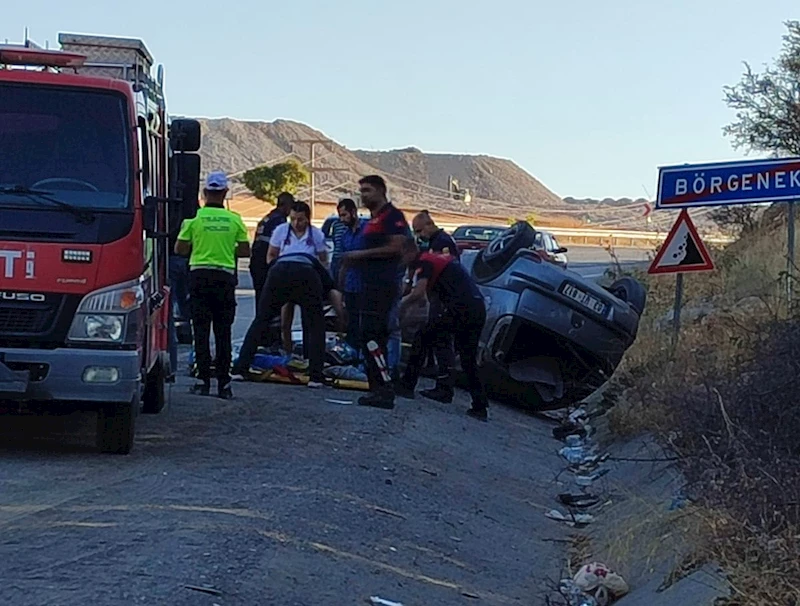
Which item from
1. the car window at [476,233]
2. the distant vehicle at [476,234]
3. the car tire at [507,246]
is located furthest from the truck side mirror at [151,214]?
the car window at [476,233]

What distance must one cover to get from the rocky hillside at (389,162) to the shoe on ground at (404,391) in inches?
5234

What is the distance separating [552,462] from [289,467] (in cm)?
395

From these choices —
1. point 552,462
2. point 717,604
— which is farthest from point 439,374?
point 717,604

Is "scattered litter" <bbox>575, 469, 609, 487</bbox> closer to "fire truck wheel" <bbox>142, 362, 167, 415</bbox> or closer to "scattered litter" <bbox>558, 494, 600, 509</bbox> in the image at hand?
"scattered litter" <bbox>558, 494, 600, 509</bbox>

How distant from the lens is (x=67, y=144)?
8984 mm

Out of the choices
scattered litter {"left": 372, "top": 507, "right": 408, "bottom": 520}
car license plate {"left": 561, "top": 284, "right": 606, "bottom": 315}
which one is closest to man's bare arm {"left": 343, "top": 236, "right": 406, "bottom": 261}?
car license plate {"left": 561, "top": 284, "right": 606, "bottom": 315}

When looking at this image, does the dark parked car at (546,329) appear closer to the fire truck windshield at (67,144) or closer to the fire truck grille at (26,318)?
the fire truck windshield at (67,144)

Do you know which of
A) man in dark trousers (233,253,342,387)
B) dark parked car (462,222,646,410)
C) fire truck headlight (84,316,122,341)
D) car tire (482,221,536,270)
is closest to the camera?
fire truck headlight (84,316,122,341)

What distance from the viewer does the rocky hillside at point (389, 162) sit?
532 feet

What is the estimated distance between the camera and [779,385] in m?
7.54

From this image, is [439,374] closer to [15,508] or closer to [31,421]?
[31,421]

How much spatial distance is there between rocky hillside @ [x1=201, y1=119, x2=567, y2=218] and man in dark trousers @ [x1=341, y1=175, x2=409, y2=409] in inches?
5298

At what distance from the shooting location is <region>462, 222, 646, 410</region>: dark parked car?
47.4 ft

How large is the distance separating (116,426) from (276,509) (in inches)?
68.6
